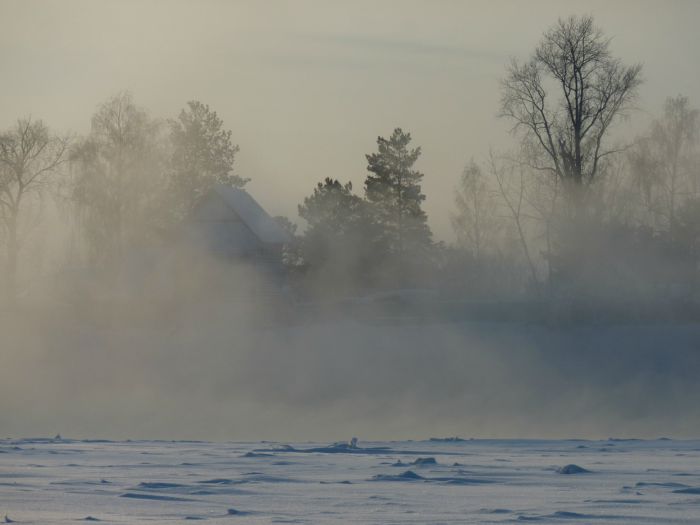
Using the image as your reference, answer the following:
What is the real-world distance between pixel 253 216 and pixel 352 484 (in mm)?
43604

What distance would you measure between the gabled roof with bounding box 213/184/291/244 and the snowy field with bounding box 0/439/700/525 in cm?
3713

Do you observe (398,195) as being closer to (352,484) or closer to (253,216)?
(253,216)

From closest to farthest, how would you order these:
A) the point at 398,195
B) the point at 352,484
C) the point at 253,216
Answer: the point at 352,484 < the point at 253,216 < the point at 398,195

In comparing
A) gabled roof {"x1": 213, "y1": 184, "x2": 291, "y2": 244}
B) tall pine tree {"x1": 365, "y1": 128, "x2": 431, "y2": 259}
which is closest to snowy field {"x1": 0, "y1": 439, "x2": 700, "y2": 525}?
gabled roof {"x1": 213, "y1": 184, "x2": 291, "y2": 244}

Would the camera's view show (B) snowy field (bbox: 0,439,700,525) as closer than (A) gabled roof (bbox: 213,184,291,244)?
Yes

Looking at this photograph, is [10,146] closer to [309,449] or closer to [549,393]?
[549,393]

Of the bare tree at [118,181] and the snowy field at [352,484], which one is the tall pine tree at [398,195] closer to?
the bare tree at [118,181]

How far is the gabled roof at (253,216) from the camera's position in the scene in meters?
52.1

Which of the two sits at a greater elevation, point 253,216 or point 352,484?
point 253,216

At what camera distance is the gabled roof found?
171 ft

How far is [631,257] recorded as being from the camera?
47.4 metres

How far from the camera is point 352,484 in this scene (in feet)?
33.7

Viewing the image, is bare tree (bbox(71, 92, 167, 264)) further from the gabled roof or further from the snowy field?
the snowy field

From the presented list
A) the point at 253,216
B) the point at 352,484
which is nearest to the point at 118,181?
the point at 253,216
